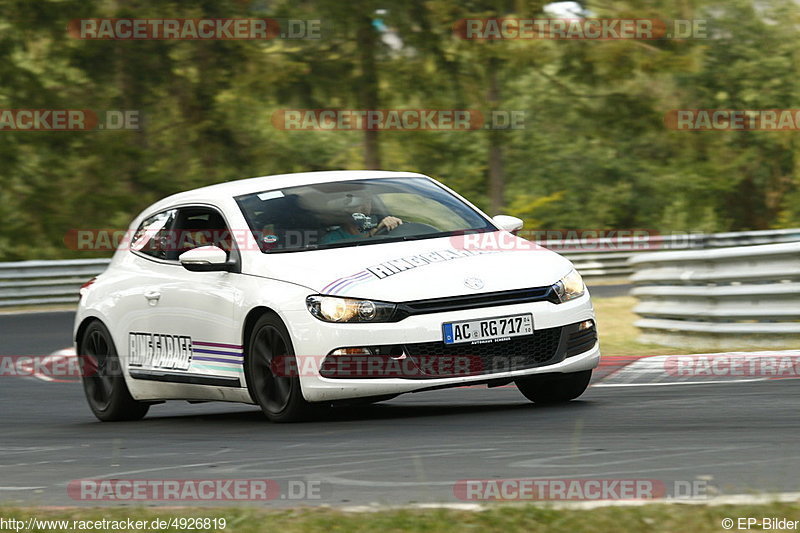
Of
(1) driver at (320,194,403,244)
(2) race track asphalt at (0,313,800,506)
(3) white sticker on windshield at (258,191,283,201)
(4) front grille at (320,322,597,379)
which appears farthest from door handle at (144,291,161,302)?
(4) front grille at (320,322,597,379)

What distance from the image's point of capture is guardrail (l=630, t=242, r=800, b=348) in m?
11.7

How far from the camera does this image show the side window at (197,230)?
31.3 feet

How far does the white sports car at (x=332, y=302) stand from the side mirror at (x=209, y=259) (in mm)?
11

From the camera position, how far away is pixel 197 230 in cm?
995

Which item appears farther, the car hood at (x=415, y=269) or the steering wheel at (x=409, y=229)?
the steering wheel at (x=409, y=229)

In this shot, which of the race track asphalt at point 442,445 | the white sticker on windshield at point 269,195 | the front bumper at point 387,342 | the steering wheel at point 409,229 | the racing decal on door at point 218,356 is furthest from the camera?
the white sticker on windshield at point 269,195

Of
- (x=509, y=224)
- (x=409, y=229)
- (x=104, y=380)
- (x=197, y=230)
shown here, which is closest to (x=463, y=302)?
(x=409, y=229)

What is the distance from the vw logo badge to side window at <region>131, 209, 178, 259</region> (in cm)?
274

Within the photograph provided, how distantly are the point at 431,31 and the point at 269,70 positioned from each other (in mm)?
3611

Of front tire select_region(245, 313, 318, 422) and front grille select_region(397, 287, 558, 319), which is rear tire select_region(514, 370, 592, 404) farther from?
front tire select_region(245, 313, 318, 422)

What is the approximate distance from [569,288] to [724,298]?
4.20 meters

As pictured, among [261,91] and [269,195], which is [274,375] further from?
[261,91]

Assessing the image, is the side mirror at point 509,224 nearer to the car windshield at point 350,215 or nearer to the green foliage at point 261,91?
the car windshield at point 350,215

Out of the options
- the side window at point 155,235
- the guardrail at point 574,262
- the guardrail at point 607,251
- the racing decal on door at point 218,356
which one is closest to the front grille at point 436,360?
the racing decal on door at point 218,356
